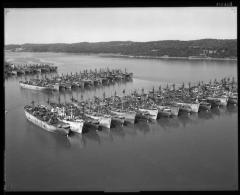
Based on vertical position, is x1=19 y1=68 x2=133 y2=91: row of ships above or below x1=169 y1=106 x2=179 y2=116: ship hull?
above

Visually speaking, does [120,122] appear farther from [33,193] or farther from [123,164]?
[33,193]

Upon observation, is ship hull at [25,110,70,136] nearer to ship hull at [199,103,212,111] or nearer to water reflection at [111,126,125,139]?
water reflection at [111,126,125,139]

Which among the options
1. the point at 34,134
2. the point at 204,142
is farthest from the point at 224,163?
the point at 34,134

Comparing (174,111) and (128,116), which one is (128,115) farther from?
(174,111)

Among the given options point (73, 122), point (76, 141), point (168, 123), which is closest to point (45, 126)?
point (73, 122)

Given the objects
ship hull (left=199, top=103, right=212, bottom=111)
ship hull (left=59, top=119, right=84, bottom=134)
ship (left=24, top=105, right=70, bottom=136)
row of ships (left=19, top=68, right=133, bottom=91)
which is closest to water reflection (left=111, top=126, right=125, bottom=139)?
ship hull (left=59, top=119, right=84, bottom=134)

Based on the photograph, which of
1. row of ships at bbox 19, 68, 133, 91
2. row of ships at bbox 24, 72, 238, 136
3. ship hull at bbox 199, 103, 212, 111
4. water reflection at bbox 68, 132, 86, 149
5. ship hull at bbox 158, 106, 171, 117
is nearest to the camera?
water reflection at bbox 68, 132, 86, 149
